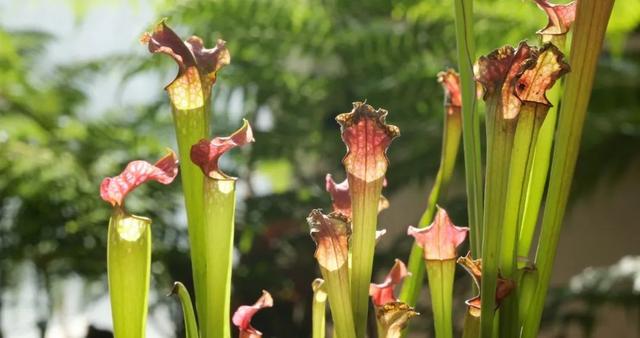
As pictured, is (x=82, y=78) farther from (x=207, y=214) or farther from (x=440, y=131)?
(x=207, y=214)

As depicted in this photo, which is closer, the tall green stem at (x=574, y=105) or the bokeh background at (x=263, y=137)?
the tall green stem at (x=574, y=105)

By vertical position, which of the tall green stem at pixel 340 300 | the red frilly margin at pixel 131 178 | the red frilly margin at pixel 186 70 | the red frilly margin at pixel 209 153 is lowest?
the tall green stem at pixel 340 300

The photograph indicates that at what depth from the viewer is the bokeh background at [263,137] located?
4.26 ft

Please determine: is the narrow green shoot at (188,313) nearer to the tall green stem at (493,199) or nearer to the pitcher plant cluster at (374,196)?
the pitcher plant cluster at (374,196)

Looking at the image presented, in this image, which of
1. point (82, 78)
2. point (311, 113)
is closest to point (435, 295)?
point (311, 113)

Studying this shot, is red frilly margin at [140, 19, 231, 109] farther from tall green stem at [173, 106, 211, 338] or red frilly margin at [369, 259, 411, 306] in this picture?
red frilly margin at [369, 259, 411, 306]

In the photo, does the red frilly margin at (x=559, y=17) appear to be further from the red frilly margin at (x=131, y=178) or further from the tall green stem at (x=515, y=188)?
the red frilly margin at (x=131, y=178)

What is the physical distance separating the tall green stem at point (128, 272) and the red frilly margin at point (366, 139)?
79 millimetres

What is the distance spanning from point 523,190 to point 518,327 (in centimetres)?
5

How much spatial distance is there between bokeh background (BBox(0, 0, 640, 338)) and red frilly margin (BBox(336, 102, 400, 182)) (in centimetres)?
88

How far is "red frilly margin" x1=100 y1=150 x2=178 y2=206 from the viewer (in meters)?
0.31

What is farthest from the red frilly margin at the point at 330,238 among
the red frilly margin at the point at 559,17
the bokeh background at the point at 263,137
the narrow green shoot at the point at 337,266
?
the bokeh background at the point at 263,137

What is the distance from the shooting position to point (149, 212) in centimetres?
132

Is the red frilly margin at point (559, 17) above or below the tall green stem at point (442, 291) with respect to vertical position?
above
